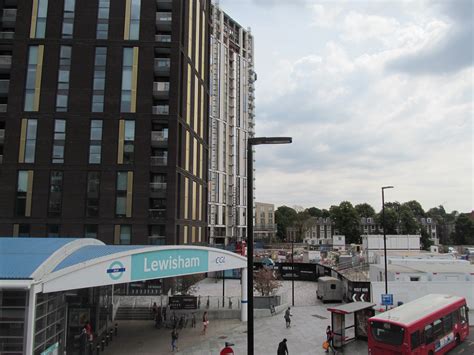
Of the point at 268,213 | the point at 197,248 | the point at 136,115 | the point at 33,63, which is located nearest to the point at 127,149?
the point at 136,115

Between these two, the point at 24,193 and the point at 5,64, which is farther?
the point at 5,64

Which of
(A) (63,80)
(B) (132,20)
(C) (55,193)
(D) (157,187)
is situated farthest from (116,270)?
(B) (132,20)

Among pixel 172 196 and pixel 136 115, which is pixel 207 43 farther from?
pixel 172 196

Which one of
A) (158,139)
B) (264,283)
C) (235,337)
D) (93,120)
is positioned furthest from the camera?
Answer: (158,139)

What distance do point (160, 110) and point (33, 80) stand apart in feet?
41.8

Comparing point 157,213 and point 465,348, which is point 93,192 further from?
point 465,348

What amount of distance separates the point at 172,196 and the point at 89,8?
21.0 meters

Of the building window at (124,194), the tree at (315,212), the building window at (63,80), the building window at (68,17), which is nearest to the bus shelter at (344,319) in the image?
the building window at (124,194)

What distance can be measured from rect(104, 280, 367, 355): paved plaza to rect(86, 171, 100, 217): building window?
48.7ft

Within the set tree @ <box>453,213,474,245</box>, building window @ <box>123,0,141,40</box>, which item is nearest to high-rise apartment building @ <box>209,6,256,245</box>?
building window @ <box>123,0,141,40</box>

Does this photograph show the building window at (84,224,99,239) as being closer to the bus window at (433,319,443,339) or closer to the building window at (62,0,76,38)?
the building window at (62,0,76,38)

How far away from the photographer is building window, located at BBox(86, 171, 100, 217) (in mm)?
38125

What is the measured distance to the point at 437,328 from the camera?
17.4 m

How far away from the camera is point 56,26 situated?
40.3 metres
